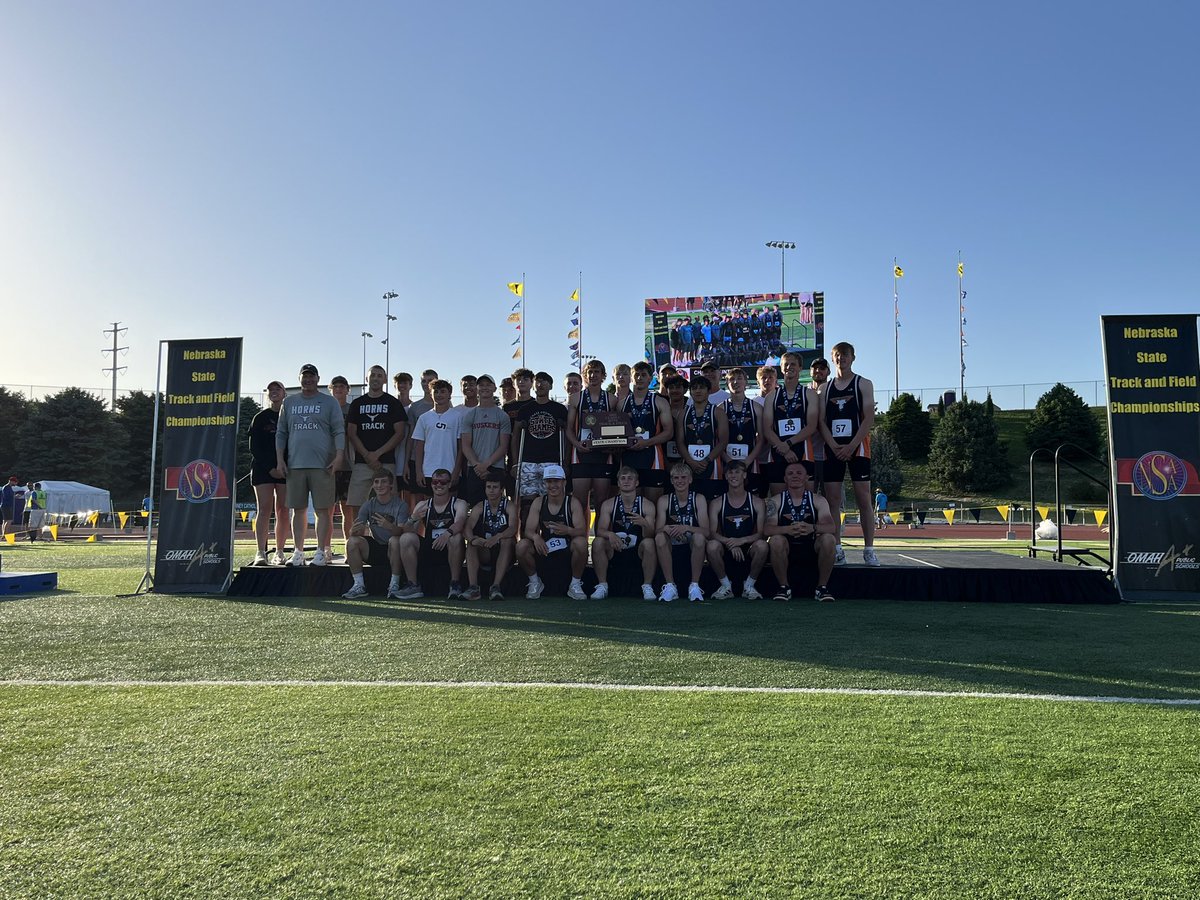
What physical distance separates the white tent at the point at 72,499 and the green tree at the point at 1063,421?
42.6 meters

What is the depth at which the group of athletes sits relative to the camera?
7.25 meters

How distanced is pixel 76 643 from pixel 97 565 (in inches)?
304

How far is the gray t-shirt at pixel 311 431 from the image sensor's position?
810cm

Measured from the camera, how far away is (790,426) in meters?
7.51

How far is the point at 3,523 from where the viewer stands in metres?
22.7

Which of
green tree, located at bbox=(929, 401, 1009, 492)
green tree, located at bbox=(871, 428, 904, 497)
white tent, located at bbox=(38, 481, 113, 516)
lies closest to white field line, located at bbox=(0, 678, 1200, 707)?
white tent, located at bbox=(38, 481, 113, 516)

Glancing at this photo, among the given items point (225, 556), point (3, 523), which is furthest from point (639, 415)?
point (3, 523)

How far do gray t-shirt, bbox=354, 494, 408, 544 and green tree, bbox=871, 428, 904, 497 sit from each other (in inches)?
1398

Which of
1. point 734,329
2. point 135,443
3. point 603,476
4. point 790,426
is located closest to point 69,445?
point 135,443

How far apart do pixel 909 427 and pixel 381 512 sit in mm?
43506

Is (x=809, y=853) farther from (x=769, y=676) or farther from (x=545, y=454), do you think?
(x=545, y=454)

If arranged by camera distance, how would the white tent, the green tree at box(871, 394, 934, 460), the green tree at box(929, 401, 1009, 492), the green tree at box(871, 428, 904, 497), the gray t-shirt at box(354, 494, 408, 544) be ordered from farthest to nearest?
the green tree at box(871, 394, 934, 460) < the green tree at box(929, 401, 1009, 492) < the green tree at box(871, 428, 904, 497) < the white tent < the gray t-shirt at box(354, 494, 408, 544)

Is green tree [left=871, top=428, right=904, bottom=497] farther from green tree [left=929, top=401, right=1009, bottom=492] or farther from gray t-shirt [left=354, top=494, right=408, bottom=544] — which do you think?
gray t-shirt [left=354, top=494, right=408, bottom=544]

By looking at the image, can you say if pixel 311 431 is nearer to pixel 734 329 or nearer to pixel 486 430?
pixel 486 430
